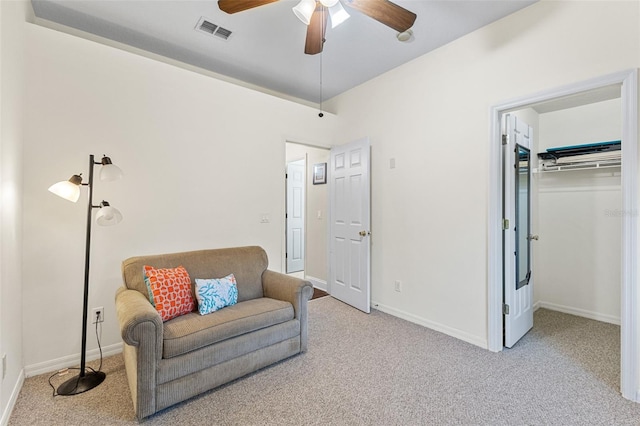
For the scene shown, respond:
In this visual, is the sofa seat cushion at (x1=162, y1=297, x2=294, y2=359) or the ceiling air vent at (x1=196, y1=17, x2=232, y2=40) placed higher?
the ceiling air vent at (x1=196, y1=17, x2=232, y2=40)

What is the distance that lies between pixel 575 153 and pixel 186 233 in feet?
13.9

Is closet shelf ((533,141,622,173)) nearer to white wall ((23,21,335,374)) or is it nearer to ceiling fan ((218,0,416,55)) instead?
ceiling fan ((218,0,416,55))

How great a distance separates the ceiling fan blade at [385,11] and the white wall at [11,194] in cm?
196

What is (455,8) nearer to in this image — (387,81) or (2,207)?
(387,81)

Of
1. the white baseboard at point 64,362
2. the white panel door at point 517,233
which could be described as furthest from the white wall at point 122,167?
the white panel door at point 517,233

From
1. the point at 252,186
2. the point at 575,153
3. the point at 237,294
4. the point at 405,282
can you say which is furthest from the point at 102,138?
the point at 575,153

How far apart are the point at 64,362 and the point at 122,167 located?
1.59 metres

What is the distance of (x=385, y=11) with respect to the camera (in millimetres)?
1734

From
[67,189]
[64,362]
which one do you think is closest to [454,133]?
[67,189]

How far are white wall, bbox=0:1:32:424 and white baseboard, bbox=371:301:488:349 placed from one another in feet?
10.2

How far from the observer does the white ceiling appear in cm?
233

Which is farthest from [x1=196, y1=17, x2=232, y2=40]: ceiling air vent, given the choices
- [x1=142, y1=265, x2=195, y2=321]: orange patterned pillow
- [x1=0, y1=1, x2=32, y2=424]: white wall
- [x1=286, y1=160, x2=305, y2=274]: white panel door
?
[x1=286, y1=160, x2=305, y2=274]: white panel door

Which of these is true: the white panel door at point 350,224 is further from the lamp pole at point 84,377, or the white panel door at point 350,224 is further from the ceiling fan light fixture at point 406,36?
the lamp pole at point 84,377

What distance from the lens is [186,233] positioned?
2.84 metres
